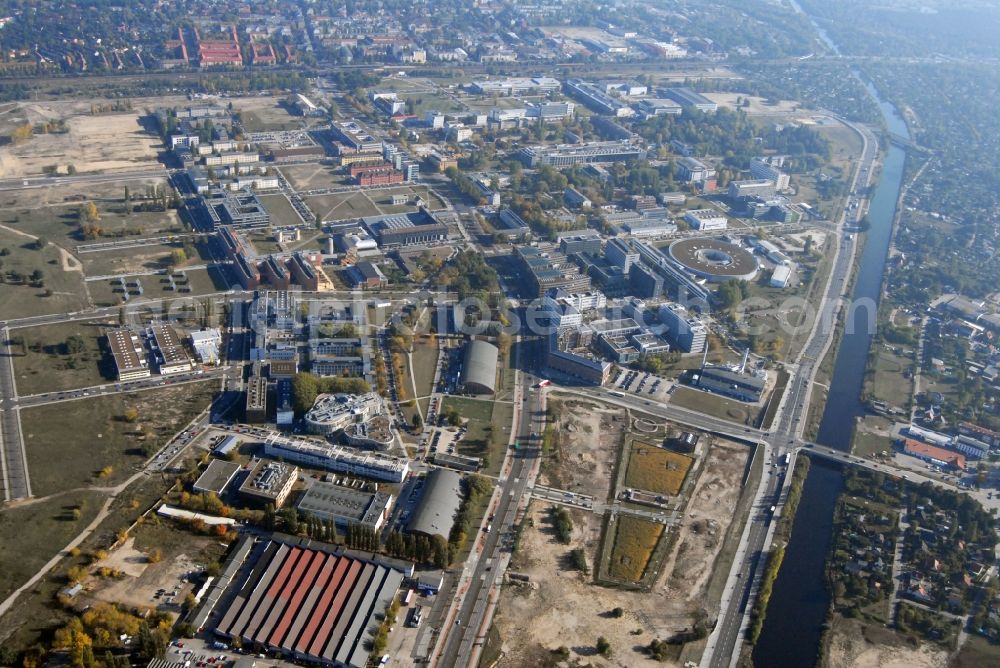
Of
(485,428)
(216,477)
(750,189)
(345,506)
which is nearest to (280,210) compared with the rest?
(485,428)

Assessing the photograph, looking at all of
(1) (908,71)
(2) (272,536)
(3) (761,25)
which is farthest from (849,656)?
(3) (761,25)

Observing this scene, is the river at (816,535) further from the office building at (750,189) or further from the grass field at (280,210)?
the grass field at (280,210)

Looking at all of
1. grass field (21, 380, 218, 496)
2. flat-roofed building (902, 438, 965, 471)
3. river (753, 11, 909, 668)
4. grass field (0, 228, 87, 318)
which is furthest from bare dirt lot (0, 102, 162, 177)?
flat-roofed building (902, 438, 965, 471)

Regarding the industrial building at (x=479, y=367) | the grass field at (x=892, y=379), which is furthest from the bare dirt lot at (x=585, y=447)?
the grass field at (x=892, y=379)

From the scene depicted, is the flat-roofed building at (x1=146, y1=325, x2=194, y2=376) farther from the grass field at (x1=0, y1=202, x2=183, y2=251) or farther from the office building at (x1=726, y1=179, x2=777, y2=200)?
the office building at (x1=726, y1=179, x2=777, y2=200)

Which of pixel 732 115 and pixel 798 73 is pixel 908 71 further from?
pixel 732 115

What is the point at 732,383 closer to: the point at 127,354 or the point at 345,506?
the point at 345,506
